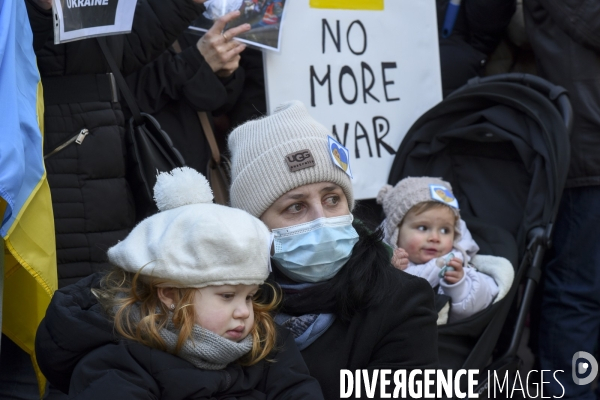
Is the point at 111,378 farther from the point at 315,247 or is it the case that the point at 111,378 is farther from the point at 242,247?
the point at 315,247

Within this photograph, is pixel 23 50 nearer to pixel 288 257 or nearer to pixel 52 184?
pixel 52 184

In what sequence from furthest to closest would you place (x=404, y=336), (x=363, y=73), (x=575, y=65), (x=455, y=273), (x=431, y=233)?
(x=363, y=73) < (x=575, y=65) < (x=431, y=233) < (x=455, y=273) < (x=404, y=336)

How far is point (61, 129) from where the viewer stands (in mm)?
2689

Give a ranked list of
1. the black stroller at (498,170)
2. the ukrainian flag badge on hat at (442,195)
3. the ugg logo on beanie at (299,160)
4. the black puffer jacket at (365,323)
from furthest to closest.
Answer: the ukrainian flag badge on hat at (442,195) → the black stroller at (498,170) → the ugg logo on beanie at (299,160) → the black puffer jacket at (365,323)

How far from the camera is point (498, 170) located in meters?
3.68

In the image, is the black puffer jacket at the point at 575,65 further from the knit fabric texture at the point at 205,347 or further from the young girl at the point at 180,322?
the knit fabric texture at the point at 205,347

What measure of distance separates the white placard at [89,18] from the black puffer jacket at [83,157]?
0.18 meters

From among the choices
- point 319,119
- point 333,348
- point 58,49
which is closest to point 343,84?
point 319,119

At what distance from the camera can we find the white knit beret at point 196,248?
1.91 m

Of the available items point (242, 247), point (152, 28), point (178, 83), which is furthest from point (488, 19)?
point (242, 247)

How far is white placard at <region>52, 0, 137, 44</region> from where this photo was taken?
2.40m

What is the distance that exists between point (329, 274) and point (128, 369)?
69 centimetres

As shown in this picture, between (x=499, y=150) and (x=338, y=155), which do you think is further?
(x=499, y=150)

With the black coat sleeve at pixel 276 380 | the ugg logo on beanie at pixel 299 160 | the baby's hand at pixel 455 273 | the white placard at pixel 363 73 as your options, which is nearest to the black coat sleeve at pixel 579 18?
the white placard at pixel 363 73
